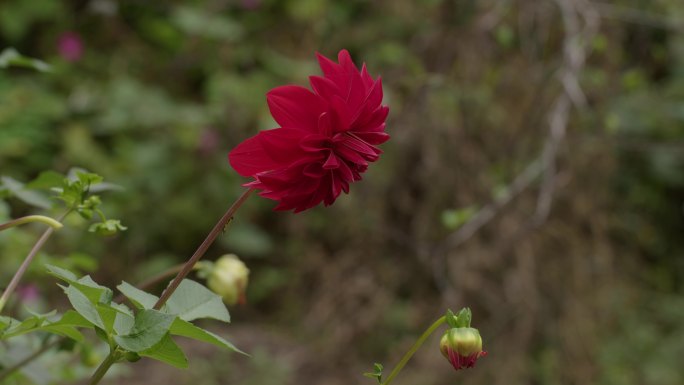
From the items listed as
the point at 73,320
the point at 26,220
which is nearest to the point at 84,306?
the point at 73,320

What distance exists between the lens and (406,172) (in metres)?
2.66

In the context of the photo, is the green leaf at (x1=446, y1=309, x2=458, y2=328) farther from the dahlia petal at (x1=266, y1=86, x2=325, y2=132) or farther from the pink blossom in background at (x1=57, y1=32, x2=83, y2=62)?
the pink blossom in background at (x1=57, y1=32, x2=83, y2=62)

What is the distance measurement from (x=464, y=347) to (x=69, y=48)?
10.1ft

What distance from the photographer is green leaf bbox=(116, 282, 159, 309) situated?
1.87ft

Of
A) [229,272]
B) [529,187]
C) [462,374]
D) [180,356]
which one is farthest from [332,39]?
[180,356]

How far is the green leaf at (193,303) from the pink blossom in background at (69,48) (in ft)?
9.60

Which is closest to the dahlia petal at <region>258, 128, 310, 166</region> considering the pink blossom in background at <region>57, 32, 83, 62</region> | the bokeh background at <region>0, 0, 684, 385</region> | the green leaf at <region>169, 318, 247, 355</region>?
the green leaf at <region>169, 318, 247, 355</region>

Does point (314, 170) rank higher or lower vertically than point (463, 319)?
higher

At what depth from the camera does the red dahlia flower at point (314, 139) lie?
1.81 feet

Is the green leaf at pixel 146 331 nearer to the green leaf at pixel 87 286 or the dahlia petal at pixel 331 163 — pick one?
the green leaf at pixel 87 286

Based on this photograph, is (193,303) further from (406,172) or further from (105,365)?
(406,172)

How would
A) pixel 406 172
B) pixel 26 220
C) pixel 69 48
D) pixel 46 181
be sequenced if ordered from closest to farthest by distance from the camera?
pixel 26 220 → pixel 46 181 → pixel 406 172 → pixel 69 48

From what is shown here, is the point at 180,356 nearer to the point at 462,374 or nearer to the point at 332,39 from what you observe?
the point at 462,374

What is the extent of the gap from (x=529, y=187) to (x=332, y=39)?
1.16 metres
